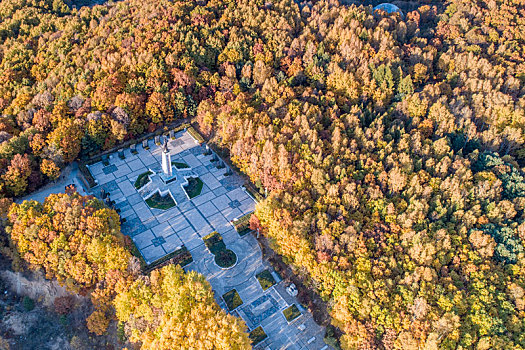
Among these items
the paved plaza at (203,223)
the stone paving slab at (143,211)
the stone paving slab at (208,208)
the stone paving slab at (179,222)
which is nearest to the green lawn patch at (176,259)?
the paved plaza at (203,223)

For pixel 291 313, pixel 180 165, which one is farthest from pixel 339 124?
pixel 291 313

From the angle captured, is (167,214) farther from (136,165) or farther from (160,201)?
(136,165)

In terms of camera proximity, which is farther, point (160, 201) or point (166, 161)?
point (166, 161)

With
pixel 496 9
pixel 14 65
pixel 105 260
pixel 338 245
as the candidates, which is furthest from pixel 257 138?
pixel 496 9

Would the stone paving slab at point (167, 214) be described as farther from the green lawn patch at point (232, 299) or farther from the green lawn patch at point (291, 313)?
the green lawn patch at point (291, 313)

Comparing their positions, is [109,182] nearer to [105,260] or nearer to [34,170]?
[34,170]

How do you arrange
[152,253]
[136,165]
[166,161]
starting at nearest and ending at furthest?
[152,253]
[166,161]
[136,165]
